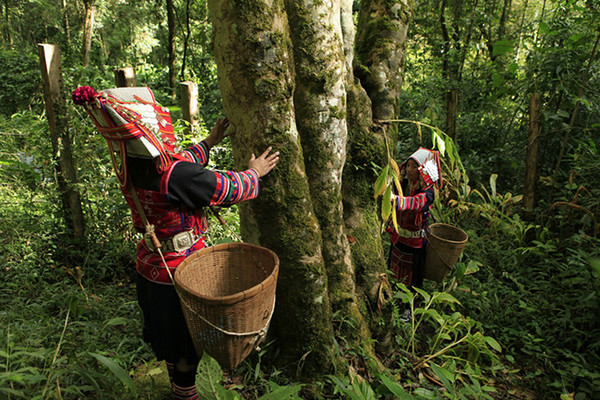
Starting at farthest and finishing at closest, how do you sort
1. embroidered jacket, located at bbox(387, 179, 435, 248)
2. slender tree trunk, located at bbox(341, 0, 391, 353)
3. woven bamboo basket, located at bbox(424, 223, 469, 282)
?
woven bamboo basket, located at bbox(424, 223, 469, 282)
embroidered jacket, located at bbox(387, 179, 435, 248)
slender tree trunk, located at bbox(341, 0, 391, 353)

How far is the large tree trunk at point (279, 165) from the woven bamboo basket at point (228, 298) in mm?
207

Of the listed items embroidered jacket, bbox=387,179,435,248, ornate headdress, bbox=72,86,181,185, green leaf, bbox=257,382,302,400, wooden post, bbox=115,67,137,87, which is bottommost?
green leaf, bbox=257,382,302,400

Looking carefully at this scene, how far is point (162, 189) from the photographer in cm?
173

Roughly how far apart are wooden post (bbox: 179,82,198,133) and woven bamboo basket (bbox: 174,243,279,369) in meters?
3.57

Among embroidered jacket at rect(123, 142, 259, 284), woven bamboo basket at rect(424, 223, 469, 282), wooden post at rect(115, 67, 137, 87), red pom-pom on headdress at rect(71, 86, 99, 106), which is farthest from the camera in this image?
wooden post at rect(115, 67, 137, 87)

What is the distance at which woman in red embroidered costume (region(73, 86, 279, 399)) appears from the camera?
5.55 ft

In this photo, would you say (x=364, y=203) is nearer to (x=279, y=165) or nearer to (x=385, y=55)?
(x=279, y=165)

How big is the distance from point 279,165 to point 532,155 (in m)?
4.51

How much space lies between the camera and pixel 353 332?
2350 millimetres

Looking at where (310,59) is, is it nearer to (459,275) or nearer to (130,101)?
(130,101)

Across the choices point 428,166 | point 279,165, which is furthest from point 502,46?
point 279,165

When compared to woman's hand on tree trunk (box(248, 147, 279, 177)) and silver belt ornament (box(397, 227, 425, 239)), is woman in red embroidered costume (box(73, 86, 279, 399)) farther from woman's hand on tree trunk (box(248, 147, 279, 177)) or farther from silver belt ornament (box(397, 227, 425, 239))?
silver belt ornament (box(397, 227, 425, 239))

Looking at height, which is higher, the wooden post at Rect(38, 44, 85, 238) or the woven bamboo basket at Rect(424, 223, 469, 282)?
the wooden post at Rect(38, 44, 85, 238)

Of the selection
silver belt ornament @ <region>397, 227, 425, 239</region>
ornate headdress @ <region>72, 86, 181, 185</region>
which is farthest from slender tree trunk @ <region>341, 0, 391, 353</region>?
ornate headdress @ <region>72, 86, 181, 185</region>
